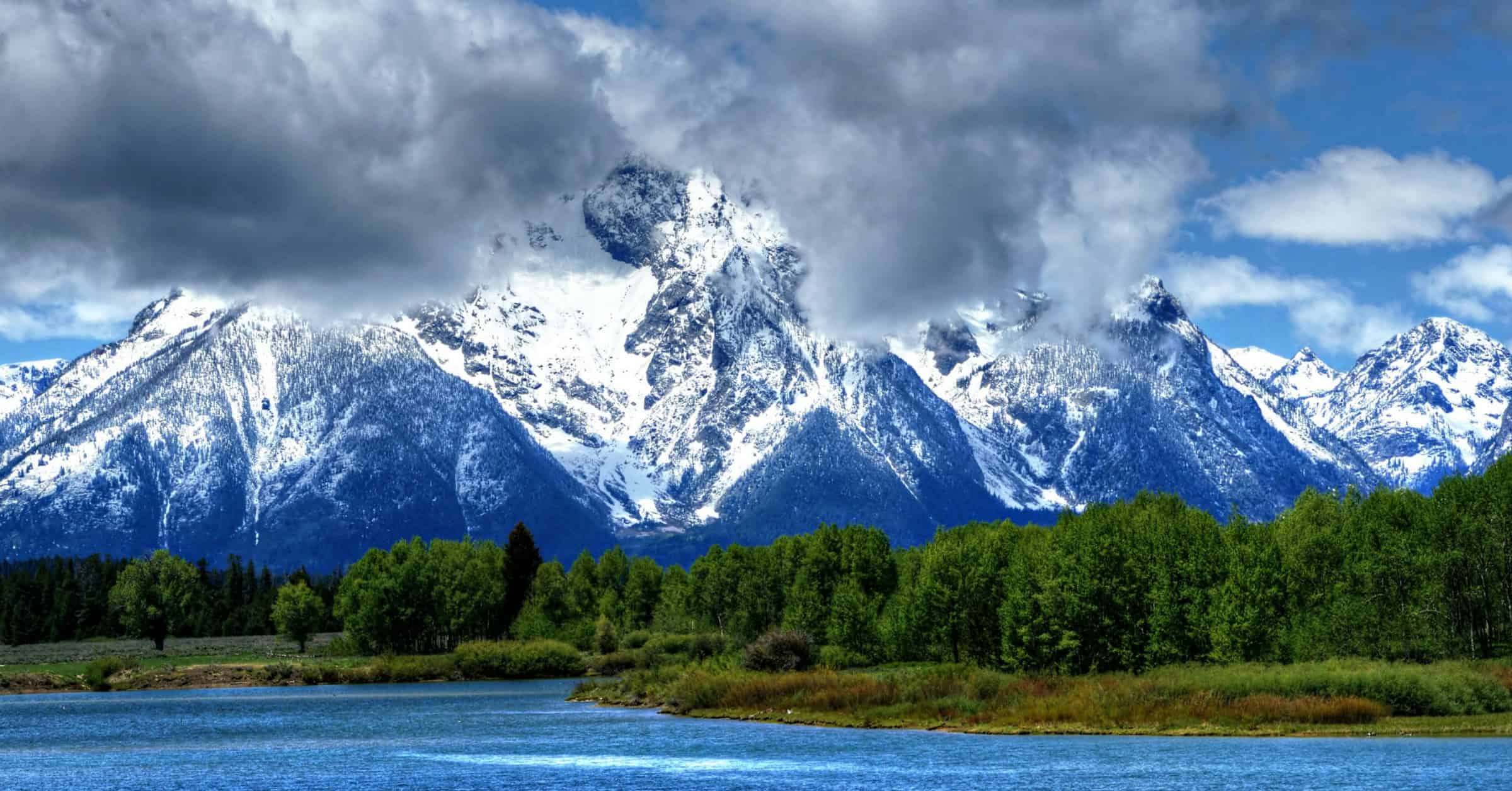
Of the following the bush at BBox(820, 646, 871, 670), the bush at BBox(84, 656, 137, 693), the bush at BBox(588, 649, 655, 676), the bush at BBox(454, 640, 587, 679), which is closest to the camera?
the bush at BBox(820, 646, 871, 670)

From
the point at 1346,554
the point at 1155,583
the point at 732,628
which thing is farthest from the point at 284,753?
the point at 732,628

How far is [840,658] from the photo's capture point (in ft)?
485

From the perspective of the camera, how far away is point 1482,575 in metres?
116

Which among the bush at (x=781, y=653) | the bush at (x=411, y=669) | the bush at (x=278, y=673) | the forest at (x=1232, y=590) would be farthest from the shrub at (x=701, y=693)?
the bush at (x=278, y=673)

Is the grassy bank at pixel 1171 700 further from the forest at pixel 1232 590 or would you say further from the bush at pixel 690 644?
the bush at pixel 690 644

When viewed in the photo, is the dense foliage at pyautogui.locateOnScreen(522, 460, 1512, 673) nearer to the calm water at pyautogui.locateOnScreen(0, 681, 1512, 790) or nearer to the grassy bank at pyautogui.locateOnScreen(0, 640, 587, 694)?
the calm water at pyautogui.locateOnScreen(0, 681, 1512, 790)

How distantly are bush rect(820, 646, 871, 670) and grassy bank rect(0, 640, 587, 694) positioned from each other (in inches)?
1907

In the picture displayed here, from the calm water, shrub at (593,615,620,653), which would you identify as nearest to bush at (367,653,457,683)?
shrub at (593,615,620,653)

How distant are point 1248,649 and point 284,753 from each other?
63492 millimetres

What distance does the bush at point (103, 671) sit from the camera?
169 meters

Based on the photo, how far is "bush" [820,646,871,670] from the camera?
146125 millimetres

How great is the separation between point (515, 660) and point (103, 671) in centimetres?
4444

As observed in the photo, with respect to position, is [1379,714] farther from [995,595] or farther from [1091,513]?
[1091,513]

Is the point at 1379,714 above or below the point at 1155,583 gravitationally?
below
